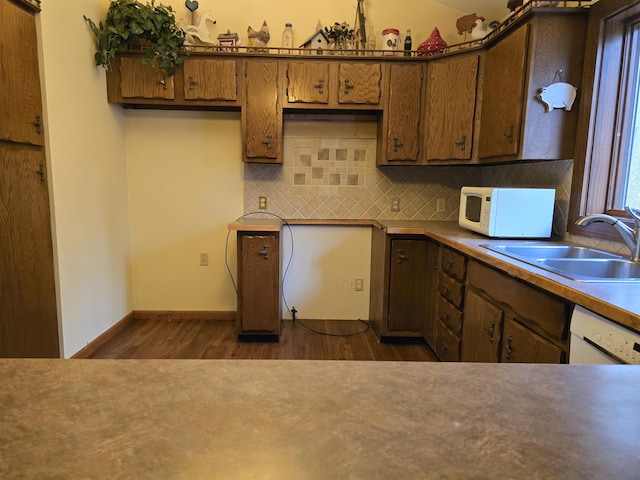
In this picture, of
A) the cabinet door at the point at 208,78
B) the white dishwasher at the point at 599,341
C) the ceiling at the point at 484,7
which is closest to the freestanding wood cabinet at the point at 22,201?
the cabinet door at the point at 208,78

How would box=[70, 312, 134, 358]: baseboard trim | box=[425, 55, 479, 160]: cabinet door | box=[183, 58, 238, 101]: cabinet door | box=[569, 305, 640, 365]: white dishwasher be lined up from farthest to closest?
box=[183, 58, 238, 101]: cabinet door
box=[425, 55, 479, 160]: cabinet door
box=[70, 312, 134, 358]: baseboard trim
box=[569, 305, 640, 365]: white dishwasher

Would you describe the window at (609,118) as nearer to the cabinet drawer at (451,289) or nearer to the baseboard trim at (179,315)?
the cabinet drawer at (451,289)

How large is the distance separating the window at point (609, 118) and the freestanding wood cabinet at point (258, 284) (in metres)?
1.90

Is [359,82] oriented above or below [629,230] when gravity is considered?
above

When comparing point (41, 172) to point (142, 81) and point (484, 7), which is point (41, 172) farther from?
point (484, 7)

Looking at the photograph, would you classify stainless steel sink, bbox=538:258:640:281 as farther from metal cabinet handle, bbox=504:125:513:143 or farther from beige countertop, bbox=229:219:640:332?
metal cabinet handle, bbox=504:125:513:143

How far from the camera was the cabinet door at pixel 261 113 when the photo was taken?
2.81 metres

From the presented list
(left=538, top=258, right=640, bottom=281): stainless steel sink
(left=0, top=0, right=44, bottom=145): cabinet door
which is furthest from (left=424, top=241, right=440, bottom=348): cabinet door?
(left=0, top=0, right=44, bottom=145): cabinet door

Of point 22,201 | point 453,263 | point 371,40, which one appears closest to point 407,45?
point 371,40

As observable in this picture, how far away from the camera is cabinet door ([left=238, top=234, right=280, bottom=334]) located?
2711 millimetres

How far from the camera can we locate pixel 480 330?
6.34 ft

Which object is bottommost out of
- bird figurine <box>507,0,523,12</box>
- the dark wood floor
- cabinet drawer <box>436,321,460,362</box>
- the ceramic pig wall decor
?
the dark wood floor

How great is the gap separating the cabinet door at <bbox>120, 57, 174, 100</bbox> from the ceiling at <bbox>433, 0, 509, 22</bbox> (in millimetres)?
2214

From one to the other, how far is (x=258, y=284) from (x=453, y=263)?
4.40 feet
